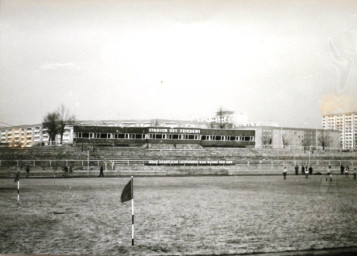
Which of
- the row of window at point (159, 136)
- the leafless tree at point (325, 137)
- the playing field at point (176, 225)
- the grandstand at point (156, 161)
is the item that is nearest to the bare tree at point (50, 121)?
the grandstand at point (156, 161)

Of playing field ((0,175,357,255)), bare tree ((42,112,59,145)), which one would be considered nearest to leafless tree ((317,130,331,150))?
playing field ((0,175,357,255))

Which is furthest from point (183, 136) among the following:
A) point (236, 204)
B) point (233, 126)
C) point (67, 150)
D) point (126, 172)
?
point (236, 204)

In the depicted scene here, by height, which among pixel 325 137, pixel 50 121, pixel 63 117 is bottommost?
pixel 325 137

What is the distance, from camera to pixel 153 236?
8570mm

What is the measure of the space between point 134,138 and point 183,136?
6837mm

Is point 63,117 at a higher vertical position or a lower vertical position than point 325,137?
higher

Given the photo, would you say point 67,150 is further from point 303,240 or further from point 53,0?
point 303,240

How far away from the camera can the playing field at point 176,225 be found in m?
7.71

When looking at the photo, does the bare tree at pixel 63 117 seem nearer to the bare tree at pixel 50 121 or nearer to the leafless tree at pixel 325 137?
the bare tree at pixel 50 121

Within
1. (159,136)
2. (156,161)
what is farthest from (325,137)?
(159,136)

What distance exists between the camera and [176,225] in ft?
31.8

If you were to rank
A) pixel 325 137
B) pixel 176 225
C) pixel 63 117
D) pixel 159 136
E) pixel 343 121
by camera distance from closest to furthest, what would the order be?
pixel 176 225 → pixel 343 121 → pixel 325 137 → pixel 63 117 → pixel 159 136

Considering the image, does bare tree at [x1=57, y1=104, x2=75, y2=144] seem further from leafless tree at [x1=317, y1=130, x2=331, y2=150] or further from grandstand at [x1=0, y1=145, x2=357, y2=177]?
leafless tree at [x1=317, y1=130, x2=331, y2=150]

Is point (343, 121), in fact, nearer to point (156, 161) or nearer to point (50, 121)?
point (50, 121)
